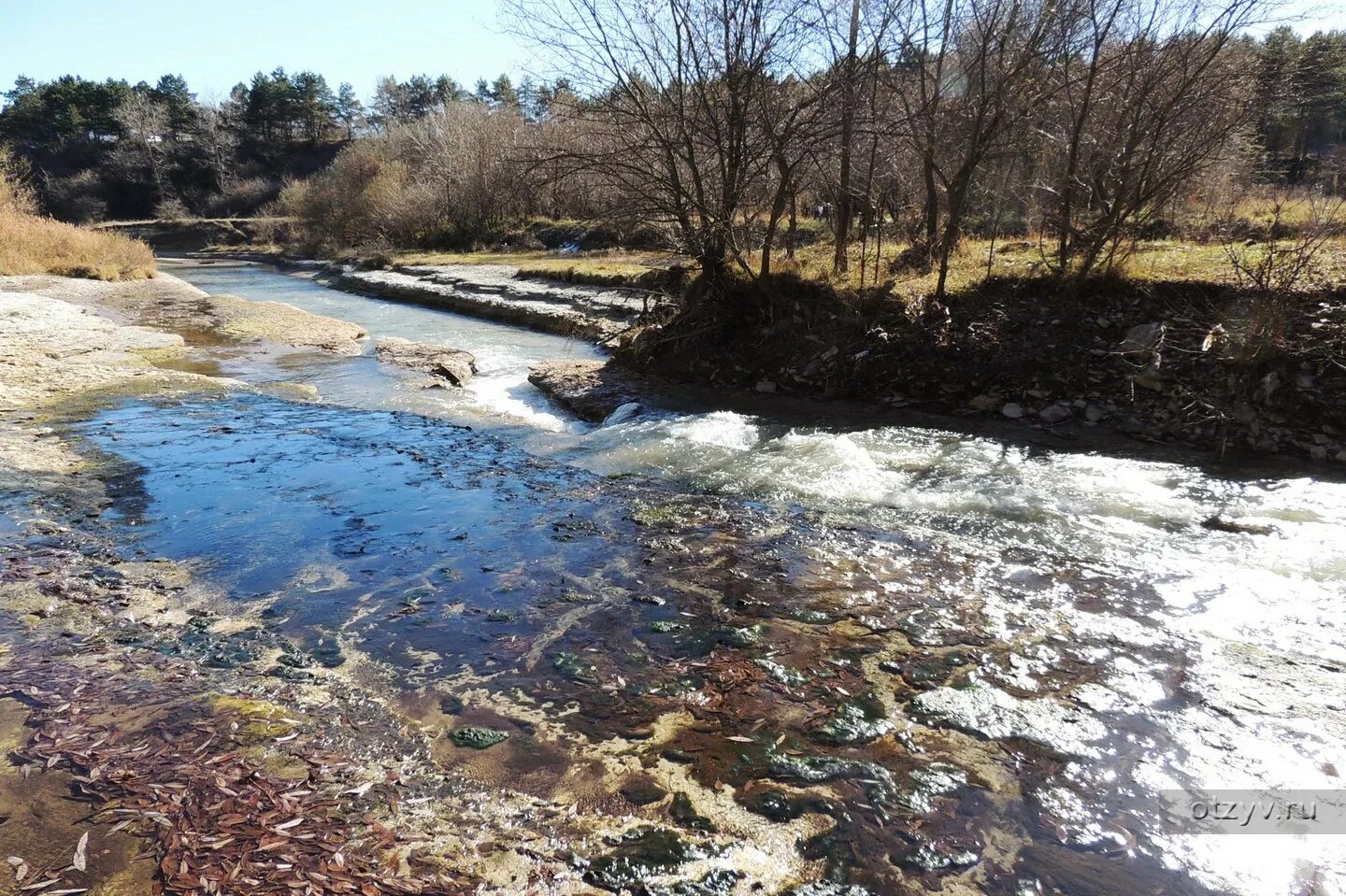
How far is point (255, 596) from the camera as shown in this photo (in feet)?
15.8

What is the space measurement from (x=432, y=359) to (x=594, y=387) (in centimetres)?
394

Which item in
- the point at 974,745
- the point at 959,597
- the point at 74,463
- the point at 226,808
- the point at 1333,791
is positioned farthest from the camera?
the point at 74,463

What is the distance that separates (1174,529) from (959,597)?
226cm

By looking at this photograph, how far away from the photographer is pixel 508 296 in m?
20.3

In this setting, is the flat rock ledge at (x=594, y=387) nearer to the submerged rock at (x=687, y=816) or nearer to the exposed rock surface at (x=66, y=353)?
the exposed rock surface at (x=66, y=353)

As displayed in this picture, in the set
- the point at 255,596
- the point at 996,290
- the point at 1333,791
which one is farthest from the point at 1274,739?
the point at 996,290

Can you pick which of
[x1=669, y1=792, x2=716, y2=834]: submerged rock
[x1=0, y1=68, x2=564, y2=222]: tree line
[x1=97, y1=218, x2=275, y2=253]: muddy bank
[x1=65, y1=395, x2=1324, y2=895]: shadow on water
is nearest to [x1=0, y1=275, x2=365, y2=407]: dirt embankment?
[x1=65, y1=395, x2=1324, y2=895]: shadow on water

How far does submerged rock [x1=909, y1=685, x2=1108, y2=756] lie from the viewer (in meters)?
3.43

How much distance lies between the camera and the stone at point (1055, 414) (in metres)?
8.28

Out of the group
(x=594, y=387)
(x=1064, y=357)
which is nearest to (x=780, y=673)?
(x=1064, y=357)

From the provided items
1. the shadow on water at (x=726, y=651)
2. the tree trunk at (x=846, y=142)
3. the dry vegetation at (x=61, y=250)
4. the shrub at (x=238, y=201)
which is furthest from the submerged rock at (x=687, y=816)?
the shrub at (x=238, y=201)

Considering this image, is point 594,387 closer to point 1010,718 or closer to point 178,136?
point 1010,718

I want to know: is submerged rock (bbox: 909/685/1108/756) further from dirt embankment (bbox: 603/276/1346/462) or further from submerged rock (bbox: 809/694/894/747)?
dirt embankment (bbox: 603/276/1346/462)

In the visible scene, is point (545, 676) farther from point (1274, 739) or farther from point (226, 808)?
point (1274, 739)
